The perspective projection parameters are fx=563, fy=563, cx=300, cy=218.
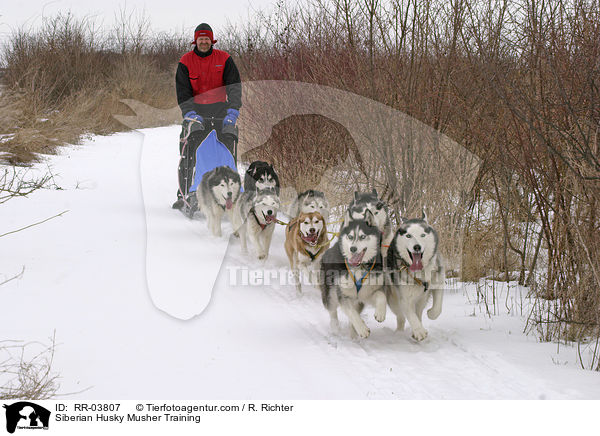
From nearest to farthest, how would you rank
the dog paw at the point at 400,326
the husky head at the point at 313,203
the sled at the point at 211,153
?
the dog paw at the point at 400,326
the husky head at the point at 313,203
the sled at the point at 211,153

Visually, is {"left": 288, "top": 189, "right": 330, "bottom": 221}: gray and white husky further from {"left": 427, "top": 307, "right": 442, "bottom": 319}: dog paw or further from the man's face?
the man's face

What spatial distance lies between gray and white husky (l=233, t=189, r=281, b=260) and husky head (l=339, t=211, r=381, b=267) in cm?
172

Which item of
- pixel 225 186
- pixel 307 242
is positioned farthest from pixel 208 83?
pixel 307 242

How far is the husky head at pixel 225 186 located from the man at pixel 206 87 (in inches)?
21.0

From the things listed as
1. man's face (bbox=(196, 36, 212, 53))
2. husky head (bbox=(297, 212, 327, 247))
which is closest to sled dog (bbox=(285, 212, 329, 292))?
husky head (bbox=(297, 212, 327, 247))

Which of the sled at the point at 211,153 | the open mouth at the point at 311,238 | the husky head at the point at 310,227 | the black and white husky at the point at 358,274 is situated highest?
the sled at the point at 211,153

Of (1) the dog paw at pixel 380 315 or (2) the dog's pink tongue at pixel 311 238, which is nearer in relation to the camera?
(1) the dog paw at pixel 380 315

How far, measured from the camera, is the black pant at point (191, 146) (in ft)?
21.3

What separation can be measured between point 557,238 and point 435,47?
2101 mm

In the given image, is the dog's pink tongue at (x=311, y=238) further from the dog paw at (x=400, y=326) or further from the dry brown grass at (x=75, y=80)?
the dry brown grass at (x=75, y=80)

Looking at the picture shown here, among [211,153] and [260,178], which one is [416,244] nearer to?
[260,178]

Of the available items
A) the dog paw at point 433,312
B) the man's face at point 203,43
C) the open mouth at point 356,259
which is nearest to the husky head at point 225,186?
the man's face at point 203,43

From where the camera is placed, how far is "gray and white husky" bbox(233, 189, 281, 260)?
5383 millimetres
